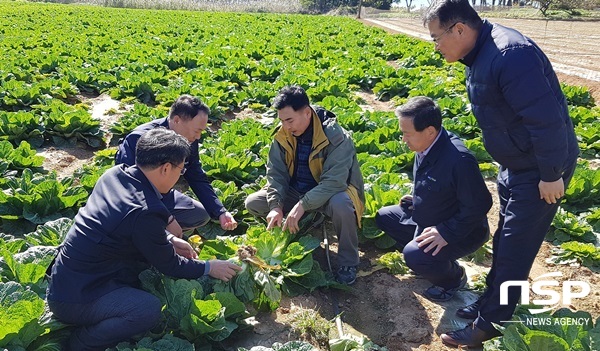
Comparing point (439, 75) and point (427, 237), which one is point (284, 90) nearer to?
point (427, 237)

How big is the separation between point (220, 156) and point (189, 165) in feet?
4.87

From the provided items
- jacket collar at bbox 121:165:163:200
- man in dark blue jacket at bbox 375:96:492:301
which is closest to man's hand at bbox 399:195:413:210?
man in dark blue jacket at bbox 375:96:492:301

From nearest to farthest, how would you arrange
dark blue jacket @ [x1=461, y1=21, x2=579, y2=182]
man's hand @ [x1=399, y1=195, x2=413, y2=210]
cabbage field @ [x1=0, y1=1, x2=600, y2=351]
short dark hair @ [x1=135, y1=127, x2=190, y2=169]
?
dark blue jacket @ [x1=461, y1=21, x2=579, y2=182]
short dark hair @ [x1=135, y1=127, x2=190, y2=169]
cabbage field @ [x1=0, y1=1, x2=600, y2=351]
man's hand @ [x1=399, y1=195, x2=413, y2=210]

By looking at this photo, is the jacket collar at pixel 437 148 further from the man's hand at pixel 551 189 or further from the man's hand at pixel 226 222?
the man's hand at pixel 226 222

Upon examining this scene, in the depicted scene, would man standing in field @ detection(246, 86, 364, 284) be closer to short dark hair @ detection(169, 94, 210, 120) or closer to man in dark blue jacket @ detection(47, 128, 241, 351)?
short dark hair @ detection(169, 94, 210, 120)

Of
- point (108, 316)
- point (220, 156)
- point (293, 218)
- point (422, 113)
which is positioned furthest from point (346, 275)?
point (220, 156)

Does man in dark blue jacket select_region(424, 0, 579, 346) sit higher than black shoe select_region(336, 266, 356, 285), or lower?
higher

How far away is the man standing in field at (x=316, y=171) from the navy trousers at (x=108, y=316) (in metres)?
1.44

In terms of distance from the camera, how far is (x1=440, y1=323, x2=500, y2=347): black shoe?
3.43 meters

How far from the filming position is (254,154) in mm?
6418

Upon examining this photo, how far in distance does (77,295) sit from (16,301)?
361 mm

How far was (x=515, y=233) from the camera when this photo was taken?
3184mm

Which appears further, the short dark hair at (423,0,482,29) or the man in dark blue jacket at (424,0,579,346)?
the short dark hair at (423,0,482,29)

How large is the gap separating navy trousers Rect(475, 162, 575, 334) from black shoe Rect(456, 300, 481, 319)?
13.4 inches
